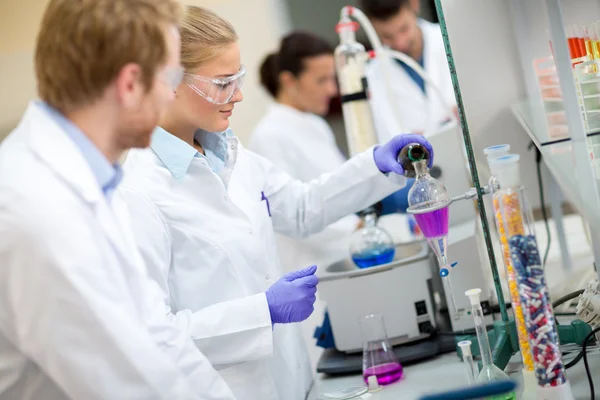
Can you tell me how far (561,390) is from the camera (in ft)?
4.32

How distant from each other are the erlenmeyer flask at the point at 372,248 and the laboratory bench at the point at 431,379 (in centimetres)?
32

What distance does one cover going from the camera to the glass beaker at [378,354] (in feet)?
6.14

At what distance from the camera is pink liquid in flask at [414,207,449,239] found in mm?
1623

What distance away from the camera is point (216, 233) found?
1766mm

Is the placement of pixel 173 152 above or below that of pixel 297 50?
below

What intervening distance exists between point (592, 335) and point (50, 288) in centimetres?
121

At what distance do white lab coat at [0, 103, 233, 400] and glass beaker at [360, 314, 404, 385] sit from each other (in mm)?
665

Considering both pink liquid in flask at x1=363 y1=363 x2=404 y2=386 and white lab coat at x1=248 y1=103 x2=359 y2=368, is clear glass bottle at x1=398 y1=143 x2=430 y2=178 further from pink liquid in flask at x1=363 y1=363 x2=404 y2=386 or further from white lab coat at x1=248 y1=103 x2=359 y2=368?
white lab coat at x1=248 y1=103 x2=359 y2=368

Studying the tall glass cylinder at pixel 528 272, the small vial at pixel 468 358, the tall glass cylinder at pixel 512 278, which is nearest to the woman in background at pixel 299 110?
the small vial at pixel 468 358

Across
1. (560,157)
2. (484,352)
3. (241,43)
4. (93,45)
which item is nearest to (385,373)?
(484,352)

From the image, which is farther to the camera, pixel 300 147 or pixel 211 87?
pixel 300 147

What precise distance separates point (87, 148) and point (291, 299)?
2.00 feet

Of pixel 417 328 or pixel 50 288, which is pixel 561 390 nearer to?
pixel 417 328

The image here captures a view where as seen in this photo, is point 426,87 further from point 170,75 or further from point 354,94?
point 170,75
